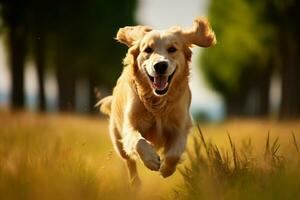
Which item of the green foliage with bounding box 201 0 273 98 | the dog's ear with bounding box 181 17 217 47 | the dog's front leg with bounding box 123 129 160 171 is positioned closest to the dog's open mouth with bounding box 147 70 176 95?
the dog's front leg with bounding box 123 129 160 171

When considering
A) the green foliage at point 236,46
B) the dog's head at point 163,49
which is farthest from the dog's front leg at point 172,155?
the green foliage at point 236,46

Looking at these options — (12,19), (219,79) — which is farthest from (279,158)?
(219,79)

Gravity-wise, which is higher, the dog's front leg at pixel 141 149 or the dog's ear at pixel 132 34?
the dog's ear at pixel 132 34

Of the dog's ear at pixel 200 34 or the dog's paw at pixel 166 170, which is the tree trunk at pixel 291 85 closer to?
the dog's ear at pixel 200 34

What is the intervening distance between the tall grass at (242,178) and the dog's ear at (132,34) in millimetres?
Result: 2169

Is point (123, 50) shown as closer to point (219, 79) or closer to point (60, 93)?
point (60, 93)

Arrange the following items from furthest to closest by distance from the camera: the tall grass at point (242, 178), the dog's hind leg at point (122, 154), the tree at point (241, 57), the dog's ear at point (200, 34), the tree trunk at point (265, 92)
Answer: the tree trunk at point (265, 92), the tree at point (241, 57), the dog's hind leg at point (122, 154), the dog's ear at point (200, 34), the tall grass at point (242, 178)

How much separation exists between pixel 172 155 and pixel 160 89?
68 centimetres

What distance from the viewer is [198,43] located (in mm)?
8070

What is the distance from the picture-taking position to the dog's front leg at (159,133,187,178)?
276 inches

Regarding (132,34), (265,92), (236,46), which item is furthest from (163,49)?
(265,92)

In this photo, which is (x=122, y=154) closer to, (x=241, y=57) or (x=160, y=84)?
(x=160, y=84)

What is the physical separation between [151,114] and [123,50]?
31.9 m

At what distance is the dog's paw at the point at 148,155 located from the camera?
6.65 m
